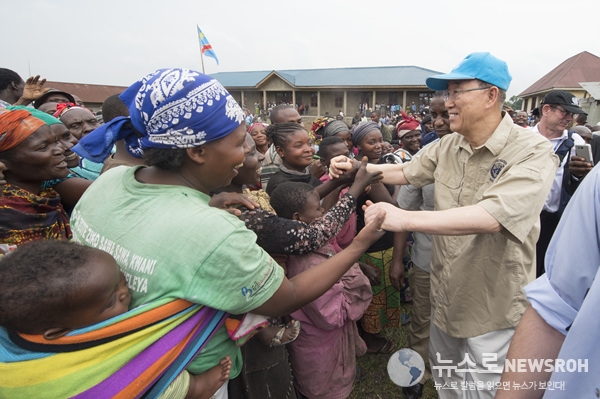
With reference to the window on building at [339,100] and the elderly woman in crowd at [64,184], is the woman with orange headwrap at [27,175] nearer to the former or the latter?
the elderly woman in crowd at [64,184]

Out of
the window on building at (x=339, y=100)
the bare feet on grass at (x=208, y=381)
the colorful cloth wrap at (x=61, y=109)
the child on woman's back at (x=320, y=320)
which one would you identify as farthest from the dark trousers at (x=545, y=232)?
the window on building at (x=339, y=100)

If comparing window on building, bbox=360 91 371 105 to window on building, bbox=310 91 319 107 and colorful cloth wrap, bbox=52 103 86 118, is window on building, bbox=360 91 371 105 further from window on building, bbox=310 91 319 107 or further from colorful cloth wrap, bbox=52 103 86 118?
colorful cloth wrap, bbox=52 103 86 118

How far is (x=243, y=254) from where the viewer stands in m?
1.14

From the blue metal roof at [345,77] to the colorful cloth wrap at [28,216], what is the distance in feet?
97.5

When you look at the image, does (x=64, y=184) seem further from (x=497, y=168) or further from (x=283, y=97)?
(x=283, y=97)

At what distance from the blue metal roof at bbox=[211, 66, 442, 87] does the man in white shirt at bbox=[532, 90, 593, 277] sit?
25396mm

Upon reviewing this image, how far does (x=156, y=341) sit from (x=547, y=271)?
1459 millimetres

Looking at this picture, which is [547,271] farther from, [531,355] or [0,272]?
[0,272]

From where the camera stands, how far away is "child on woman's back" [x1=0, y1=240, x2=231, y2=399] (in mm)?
964

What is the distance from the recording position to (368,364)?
11.3 feet

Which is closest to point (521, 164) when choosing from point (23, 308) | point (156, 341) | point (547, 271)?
point (547, 271)

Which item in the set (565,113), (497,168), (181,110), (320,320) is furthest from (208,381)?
(565,113)

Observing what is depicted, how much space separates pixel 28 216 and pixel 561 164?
5664mm

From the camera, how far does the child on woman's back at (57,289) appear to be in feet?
3.16
